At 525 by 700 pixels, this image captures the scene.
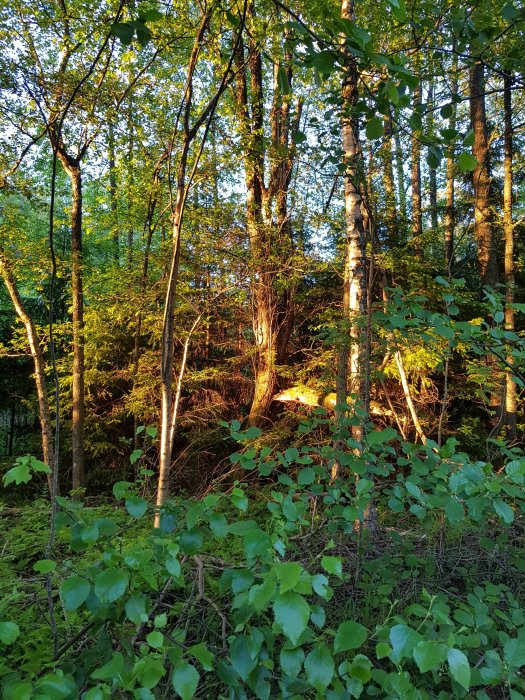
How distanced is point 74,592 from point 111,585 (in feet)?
0.22

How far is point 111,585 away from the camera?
80 centimetres

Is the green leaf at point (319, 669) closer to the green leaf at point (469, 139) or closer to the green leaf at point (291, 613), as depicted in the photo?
the green leaf at point (291, 613)

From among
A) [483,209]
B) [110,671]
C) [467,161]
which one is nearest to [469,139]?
[467,161]

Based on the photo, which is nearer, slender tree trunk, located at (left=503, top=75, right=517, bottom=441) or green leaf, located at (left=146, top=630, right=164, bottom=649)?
green leaf, located at (left=146, top=630, right=164, bottom=649)

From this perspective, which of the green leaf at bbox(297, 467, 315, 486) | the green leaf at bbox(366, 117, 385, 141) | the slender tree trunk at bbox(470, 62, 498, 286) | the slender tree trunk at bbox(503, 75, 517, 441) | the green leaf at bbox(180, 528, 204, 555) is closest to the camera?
the green leaf at bbox(180, 528, 204, 555)

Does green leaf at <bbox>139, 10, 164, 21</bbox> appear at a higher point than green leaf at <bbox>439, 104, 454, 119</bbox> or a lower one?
higher

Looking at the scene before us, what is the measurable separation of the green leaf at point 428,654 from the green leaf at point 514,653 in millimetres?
370

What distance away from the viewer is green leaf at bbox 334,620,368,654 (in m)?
0.81

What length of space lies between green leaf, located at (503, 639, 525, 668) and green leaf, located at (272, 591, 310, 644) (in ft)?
2.35

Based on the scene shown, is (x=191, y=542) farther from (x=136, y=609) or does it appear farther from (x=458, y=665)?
(x=458, y=665)

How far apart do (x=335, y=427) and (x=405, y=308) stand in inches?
26.0

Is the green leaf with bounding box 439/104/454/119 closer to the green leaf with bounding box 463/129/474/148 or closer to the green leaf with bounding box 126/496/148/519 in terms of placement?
the green leaf with bounding box 463/129/474/148

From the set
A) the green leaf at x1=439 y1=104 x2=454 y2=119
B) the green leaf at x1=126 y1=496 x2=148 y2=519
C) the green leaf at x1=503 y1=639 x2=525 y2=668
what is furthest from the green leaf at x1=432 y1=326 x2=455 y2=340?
the green leaf at x1=126 y1=496 x2=148 y2=519

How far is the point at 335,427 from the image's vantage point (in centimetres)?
205
